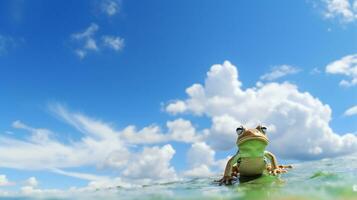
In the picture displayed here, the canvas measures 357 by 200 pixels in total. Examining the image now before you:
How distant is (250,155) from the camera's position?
620 inches

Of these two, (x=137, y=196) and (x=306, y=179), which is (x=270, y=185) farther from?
(x=137, y=196)

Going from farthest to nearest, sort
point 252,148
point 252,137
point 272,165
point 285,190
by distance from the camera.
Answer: point 272,165 < point 252,148 < point 252,137 < point 285,190

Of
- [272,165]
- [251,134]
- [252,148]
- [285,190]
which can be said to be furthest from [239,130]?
[285,190]

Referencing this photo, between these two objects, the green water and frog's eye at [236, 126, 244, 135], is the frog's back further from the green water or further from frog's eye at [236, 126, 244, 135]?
the green water

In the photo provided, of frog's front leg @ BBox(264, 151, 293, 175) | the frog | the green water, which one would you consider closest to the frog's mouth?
the frog

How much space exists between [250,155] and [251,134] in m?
0.84

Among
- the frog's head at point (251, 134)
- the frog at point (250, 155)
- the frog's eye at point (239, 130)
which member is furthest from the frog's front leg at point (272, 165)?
the frog's eye at point (239, 130)

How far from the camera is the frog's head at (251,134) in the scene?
1545cm

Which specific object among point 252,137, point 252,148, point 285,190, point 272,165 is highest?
point 252,137

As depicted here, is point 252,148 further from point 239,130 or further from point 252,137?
point 239,130

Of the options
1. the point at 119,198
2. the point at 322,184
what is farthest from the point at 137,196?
the point at 322,184

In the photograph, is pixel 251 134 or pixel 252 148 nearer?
pixel 251 134

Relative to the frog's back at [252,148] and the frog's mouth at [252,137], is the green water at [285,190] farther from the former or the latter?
the frog's mouth at [252,137]

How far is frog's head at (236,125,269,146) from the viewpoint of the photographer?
1545 centimetres
